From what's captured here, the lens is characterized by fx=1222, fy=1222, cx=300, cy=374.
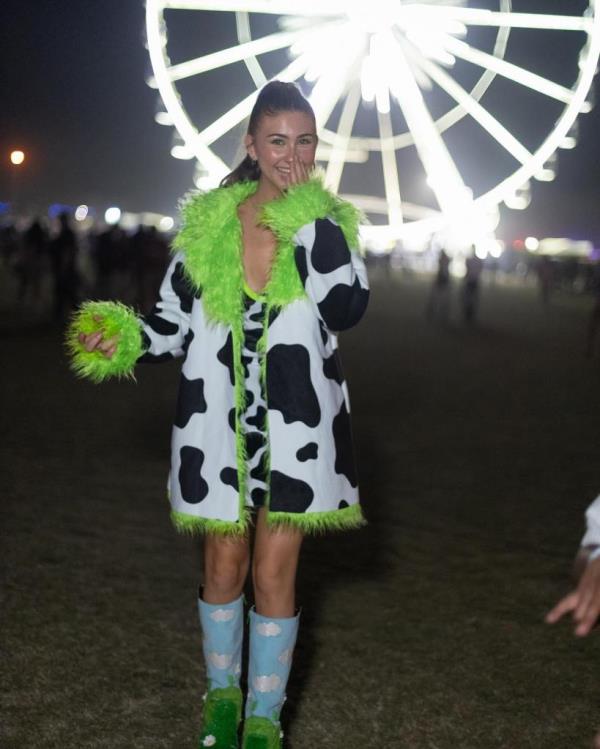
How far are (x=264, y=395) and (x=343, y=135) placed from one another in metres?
16.9

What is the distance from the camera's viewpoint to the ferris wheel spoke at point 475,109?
56.8ft

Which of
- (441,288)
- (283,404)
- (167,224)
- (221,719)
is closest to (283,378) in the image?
(283,404)

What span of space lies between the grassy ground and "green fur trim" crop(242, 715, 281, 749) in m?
0.30

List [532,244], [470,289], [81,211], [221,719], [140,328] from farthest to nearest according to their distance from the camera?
[532,244]
[81,211]
[470,289]
[140,328]
[221,719]

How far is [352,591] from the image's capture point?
190 inches

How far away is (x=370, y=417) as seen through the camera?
9656 mm

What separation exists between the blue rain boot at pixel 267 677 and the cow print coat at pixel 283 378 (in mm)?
269

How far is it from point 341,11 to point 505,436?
366 inches

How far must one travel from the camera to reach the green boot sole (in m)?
3.13

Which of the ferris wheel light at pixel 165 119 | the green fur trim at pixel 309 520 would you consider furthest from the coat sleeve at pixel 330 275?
the ferris wheel light at pixel 165 119

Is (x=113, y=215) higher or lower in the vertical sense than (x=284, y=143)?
lower

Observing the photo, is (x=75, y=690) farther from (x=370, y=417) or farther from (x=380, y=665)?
(x=370, y=417)

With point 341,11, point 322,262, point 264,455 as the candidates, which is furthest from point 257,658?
point 341,11

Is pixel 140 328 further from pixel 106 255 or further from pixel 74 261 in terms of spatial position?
pixel 106 255
